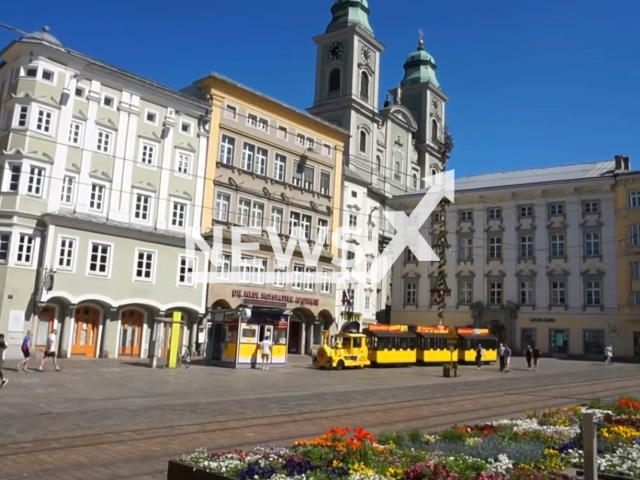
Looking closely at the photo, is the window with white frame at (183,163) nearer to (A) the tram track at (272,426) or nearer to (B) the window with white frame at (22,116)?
(B) the window with white frame at (22,116)

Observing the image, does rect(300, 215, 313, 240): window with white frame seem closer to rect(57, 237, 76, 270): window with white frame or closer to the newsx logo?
the newsx logo

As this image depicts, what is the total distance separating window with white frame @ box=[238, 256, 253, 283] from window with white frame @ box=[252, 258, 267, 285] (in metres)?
0.39

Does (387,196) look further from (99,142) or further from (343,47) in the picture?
(99,142)

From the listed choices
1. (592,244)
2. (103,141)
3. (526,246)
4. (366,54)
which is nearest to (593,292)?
(592,244)

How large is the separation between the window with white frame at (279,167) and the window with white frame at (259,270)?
6.07 m

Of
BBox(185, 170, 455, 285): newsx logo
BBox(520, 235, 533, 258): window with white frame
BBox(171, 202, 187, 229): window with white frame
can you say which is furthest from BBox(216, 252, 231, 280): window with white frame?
BBox(520, 235, 533, 258): window with white frame

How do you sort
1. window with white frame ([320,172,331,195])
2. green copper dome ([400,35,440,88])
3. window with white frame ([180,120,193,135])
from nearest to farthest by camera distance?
window with white frame ([180,120,193,135]) → window with white frame ([320,172,331,195]) → green copper dome ([400,35,440,88])

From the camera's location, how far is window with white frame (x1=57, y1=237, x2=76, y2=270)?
29.7m

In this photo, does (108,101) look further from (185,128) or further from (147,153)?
(185,128)

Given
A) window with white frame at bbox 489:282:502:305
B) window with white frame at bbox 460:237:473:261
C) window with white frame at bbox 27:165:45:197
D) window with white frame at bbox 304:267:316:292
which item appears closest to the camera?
window with white frame at bbox 27:165:45:197

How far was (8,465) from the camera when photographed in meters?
8.28

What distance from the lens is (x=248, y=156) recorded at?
40250 millimetres

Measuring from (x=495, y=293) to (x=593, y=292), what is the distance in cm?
809

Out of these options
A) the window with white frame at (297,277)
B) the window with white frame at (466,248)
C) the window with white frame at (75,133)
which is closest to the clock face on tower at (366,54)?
the window with white frame at (466,248)
